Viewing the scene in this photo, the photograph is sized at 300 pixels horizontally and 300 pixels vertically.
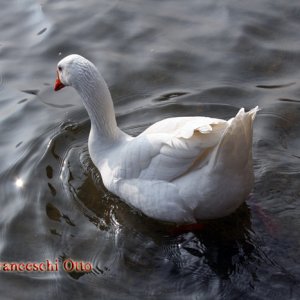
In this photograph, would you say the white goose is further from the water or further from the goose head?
the water

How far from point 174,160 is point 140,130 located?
66.2 inches

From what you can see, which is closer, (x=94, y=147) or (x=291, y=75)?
(x=94, y=147)

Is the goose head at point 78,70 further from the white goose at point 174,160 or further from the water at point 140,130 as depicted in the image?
the water at point 140,130

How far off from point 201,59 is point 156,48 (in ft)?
2.14

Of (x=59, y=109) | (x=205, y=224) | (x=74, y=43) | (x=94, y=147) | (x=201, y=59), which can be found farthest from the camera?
(x=74, y=43)

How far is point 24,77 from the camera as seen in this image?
750 centimetres

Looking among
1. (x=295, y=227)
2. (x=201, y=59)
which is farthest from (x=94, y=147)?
(x=201, y=59)

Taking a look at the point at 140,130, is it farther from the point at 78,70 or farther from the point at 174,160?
the point at 174,160

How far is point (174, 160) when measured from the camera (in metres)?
4.77

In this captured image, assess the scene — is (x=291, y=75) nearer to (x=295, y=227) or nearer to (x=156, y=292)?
(x=295, y=227)

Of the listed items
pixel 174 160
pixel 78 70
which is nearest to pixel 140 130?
pixel 78 70

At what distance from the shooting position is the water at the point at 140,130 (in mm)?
4758

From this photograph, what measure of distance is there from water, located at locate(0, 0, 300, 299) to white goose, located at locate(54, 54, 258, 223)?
1.25ft

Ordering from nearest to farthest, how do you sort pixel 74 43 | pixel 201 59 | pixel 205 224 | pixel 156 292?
1. pixel 156 292
2. pixel 205 224
3. pixel 201 59
4. pixel 74 43
